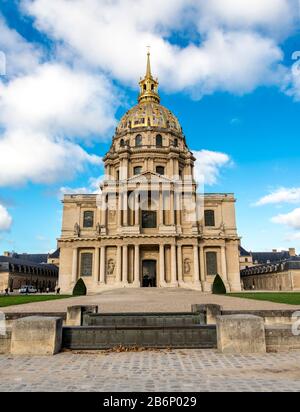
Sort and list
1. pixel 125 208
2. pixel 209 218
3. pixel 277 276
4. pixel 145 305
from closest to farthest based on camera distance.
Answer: pixel 145 305
pixel 125 208
pixel 209 218
pixel 277 276

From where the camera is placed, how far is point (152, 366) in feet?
23.4

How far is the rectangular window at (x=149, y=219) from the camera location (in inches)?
1958

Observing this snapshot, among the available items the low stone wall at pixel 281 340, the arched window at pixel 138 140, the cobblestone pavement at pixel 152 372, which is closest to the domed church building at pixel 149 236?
the arched window at pixel 138 140

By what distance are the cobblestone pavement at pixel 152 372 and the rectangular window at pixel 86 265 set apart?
41471mm

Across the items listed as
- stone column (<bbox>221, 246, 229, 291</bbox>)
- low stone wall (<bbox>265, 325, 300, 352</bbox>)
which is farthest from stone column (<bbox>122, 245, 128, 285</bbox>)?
low stone wall (<bbox>265, 325, 300, 352</bbox>)

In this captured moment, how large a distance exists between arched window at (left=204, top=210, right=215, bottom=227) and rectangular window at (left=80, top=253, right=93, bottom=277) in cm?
1766

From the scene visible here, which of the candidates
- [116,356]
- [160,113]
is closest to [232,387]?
[116,356]

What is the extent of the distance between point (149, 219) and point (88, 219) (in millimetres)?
9386

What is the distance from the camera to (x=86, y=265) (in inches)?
1948

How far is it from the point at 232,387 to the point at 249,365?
1.69 m

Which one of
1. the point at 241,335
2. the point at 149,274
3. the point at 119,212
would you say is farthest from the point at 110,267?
the point at 241,335

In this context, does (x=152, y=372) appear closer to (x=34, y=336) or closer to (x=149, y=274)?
(x=34, y=336)

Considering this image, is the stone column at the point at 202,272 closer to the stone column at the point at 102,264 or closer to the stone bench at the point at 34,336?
the stone column at the point at 102,264
